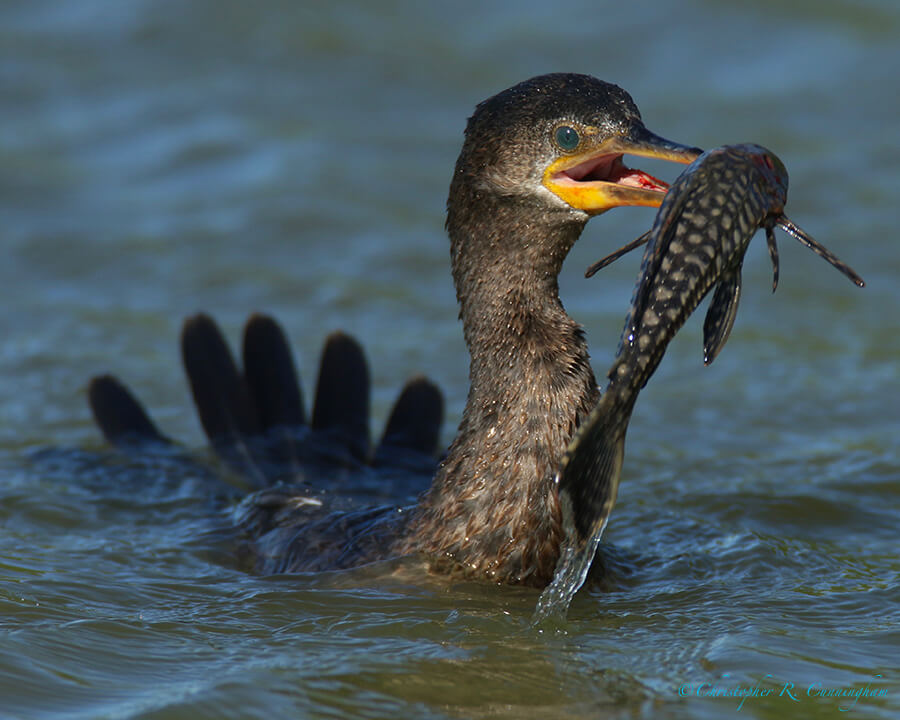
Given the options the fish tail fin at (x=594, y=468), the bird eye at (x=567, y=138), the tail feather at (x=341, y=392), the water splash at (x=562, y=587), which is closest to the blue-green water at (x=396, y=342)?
the water splash at (x=562, y=587)

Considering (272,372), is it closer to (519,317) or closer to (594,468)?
(519,317)

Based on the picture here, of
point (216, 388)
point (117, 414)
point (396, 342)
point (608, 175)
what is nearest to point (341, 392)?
point (216, 388)

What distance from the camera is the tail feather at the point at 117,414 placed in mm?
7023

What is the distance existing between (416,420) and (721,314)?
271cm

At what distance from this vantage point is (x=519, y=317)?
5.03 m

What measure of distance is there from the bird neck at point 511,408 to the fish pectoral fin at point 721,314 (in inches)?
22.8

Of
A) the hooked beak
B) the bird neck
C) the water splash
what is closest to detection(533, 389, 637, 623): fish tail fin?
the water splash

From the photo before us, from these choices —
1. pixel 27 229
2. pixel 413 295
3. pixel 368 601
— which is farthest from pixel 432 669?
pixel 27 229

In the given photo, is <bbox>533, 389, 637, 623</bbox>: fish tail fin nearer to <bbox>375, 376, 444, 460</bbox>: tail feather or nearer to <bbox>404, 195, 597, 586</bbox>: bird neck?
<bbox>404, 195, 597, 586</bbox>: bird neck

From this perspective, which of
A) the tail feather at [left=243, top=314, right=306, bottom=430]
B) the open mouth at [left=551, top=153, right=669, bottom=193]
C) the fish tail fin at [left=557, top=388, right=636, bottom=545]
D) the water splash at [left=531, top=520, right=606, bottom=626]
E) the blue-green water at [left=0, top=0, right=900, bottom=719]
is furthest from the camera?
the tail feather at [left=243, top=314, right=306, bottom=430]

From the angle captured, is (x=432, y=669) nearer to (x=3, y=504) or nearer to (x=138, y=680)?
(x=138, y=680)

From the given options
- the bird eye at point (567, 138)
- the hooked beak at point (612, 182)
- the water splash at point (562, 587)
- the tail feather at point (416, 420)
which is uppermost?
the bird eye at point (567, 138)

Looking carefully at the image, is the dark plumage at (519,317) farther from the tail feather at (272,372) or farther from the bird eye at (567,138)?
the tail feather at (272,372)

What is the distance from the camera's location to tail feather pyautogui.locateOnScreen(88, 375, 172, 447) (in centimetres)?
702
